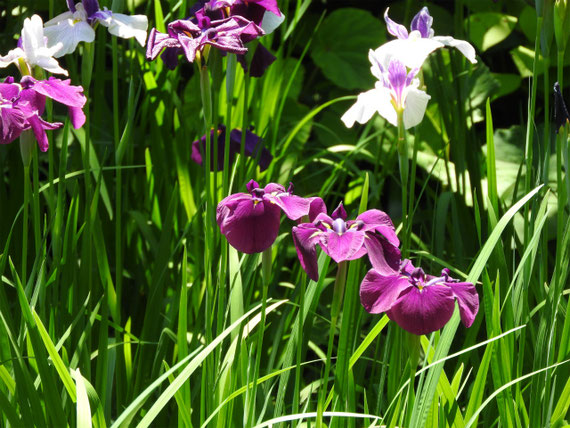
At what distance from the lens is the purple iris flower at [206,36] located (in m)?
0.87

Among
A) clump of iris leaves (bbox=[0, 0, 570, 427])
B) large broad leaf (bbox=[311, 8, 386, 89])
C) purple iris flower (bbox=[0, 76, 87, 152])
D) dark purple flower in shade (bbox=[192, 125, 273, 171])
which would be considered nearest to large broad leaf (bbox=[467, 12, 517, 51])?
clump of iris leaves (bbox=[0, 0, 570, 427])

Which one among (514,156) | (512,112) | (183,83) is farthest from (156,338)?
(512,112)

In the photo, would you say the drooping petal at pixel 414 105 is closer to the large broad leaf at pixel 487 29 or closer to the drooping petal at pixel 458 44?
the drooping petal at pixel 458 44

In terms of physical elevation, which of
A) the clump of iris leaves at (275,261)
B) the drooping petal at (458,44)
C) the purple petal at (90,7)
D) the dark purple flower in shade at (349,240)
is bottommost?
the clump of iris leaves at (275,261)

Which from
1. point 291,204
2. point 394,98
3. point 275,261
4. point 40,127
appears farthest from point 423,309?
point 275,261

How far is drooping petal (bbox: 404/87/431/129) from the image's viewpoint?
85 cm

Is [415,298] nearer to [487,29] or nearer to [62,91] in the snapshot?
[62,91]

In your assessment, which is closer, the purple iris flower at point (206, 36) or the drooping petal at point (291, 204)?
the drooping petal at point (291, 204)

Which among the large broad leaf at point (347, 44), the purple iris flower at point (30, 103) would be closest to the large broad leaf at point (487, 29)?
the large broad leaf at point (347, 44)

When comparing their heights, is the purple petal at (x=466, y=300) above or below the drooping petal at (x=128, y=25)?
below

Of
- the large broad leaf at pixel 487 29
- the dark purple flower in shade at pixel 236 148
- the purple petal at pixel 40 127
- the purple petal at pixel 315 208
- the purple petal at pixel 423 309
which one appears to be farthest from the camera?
the large broad leaf at pixel 487 29

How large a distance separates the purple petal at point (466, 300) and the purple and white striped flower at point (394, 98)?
0.20 metres

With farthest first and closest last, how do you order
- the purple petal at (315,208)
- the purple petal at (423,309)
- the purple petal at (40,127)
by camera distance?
the purple petal at (40,127), the purple petal at (315,208), the purple petal at (423,309)

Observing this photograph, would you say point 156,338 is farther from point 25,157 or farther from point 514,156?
point 514,156
